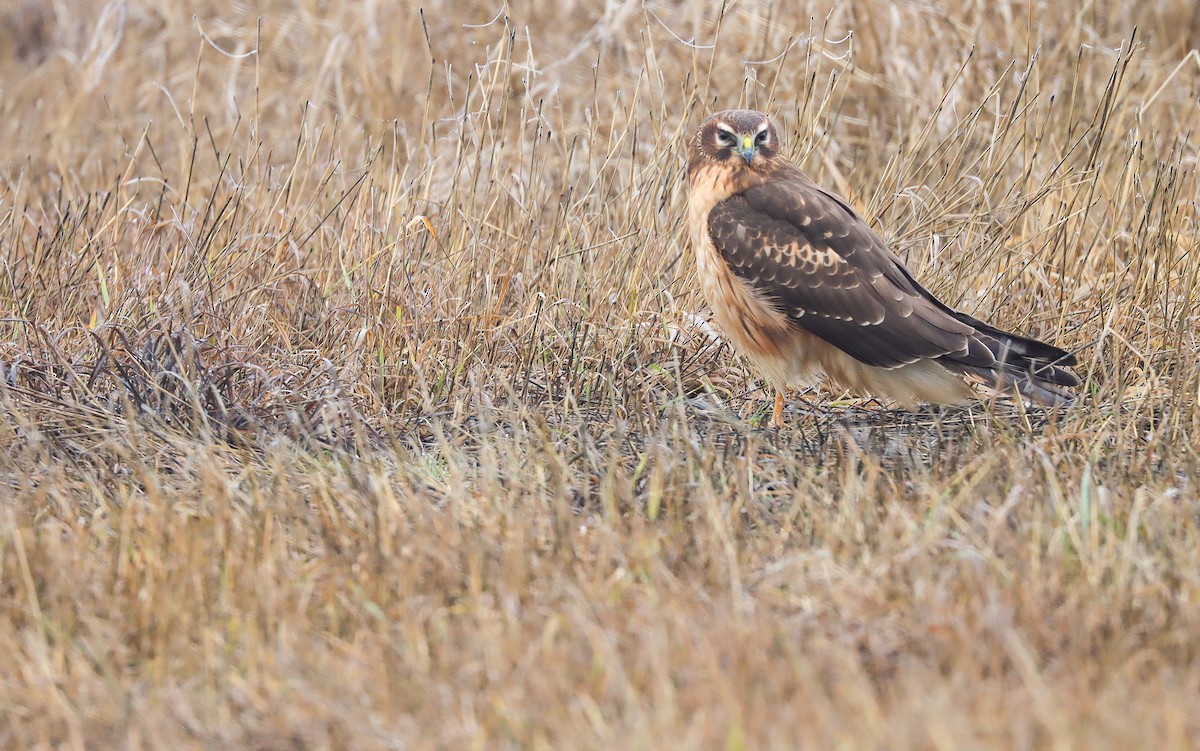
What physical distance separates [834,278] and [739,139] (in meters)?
0.59

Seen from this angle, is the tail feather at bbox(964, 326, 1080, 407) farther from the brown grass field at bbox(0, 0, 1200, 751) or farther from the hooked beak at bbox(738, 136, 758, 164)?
the hooked beak at bbox(738, 136, 758, 164)

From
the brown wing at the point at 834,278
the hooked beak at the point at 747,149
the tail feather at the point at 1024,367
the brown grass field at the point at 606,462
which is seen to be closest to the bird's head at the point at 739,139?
the hooked beak at the point at 747,149

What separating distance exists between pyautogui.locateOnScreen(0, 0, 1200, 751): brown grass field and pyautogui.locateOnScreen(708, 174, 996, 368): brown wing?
0.90 feet

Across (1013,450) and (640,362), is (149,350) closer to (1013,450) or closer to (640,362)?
(640,362)

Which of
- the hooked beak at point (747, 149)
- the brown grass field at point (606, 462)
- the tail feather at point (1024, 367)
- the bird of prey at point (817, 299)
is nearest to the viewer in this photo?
the brown grass field at point (606, 462)

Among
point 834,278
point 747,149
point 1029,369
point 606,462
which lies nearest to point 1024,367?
point 1029,369

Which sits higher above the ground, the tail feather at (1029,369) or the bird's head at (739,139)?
the bird's head at (739,139)

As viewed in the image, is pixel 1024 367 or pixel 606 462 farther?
pixel 1024 367

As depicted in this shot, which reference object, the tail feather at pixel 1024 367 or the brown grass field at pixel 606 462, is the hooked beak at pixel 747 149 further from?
the tail feather at pixel 1024 367

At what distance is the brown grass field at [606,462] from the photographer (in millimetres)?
2594

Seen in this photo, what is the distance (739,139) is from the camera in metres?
4.71

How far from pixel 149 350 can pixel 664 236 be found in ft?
6.55

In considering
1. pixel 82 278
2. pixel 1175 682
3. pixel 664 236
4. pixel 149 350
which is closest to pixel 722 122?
pixel 664 236

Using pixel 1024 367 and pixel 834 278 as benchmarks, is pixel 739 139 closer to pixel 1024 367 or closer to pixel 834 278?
pixel 834 278
